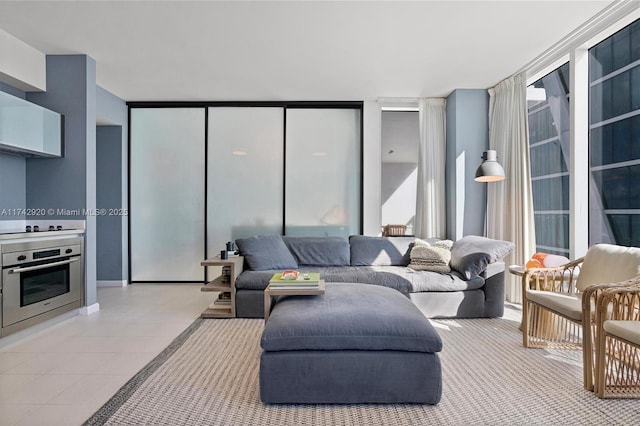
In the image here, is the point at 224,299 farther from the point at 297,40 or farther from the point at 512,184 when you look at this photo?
the point at 512,184

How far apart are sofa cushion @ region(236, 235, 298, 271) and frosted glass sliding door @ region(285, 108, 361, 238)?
1164 millimetres

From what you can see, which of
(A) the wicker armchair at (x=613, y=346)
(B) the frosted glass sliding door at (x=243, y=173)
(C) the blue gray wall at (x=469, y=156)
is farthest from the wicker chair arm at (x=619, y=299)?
(B) the frosted glass sliding door at (x=243, y=173)

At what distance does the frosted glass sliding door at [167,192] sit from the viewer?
225 inches

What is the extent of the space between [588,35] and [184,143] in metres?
4.98

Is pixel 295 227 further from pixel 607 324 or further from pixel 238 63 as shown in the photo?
pixel 607 324

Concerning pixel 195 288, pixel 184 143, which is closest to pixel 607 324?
pixel 195 288

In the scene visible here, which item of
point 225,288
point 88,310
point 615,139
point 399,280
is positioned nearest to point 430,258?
point 399,280

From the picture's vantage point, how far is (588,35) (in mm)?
3477

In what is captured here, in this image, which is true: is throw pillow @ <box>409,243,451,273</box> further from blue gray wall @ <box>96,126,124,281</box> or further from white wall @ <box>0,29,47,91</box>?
white wall @ <box>0,29,47,91</box>

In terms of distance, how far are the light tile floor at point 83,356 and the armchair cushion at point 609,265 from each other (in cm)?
330

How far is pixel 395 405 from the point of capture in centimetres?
211

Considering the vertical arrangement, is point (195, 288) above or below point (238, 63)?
below

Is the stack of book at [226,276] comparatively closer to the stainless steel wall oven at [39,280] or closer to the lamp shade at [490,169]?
the stainless steel wall oven at [39,280]

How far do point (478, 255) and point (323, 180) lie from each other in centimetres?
253
